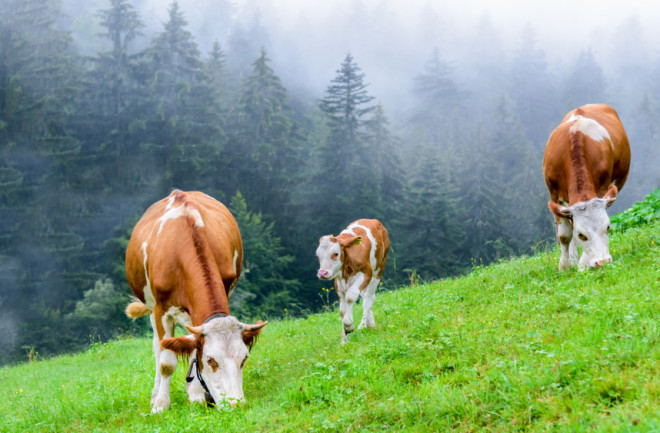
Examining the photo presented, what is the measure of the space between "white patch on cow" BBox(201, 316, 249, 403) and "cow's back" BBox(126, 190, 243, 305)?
93 cm

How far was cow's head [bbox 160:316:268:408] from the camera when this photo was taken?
5.68m

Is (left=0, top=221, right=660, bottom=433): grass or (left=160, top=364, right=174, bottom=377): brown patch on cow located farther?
(left=160, top=364, right=174, bottom=377): brown patch on cow

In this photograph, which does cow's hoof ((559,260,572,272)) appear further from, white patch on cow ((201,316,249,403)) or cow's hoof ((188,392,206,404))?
cow's hoof ((188,392,206,404))

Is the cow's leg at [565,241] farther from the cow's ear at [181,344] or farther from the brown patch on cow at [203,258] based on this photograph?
the cow's ear at [181,344]

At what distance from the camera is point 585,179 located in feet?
Answer: 25.1

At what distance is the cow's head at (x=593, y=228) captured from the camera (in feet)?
23.8

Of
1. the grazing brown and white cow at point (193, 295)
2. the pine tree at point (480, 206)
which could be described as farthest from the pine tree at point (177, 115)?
the grazing brown and white cow at point (193, 295)

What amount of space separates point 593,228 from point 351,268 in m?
3.53

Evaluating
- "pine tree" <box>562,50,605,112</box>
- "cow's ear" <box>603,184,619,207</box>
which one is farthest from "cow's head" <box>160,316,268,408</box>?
"pine tree" <box>562,50,605,112</box>

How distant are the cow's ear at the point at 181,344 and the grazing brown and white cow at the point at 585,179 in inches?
198

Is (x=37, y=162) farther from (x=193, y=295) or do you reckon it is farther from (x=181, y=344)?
(x=181, y=344)

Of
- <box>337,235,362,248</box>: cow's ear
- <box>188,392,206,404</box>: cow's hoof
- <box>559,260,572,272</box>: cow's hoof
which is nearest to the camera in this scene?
<box>188,392,206,404</box>: cow's hoof

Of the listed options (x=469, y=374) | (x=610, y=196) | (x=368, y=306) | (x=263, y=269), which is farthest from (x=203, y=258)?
(x=263, y=269)

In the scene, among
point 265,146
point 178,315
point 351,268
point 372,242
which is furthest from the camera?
point 265,146
